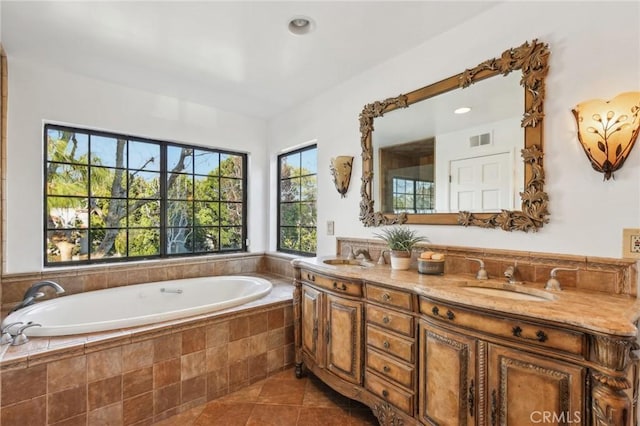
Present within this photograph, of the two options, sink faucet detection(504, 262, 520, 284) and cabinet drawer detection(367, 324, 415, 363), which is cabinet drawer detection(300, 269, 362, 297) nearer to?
cabinet drawer detection(367, 324, 415, 363)

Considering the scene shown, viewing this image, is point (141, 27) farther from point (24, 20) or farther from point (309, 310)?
point (309, 310)

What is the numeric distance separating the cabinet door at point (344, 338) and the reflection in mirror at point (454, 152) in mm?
816

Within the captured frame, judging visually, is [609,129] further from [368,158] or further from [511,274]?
[368,158]

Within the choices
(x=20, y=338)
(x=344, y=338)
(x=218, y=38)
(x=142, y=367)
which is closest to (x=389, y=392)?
(x=344, y=338)

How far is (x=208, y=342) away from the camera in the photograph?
209 centimetres

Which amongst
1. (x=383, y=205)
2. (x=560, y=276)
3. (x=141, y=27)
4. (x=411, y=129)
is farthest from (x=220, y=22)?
(x=560, y=276)

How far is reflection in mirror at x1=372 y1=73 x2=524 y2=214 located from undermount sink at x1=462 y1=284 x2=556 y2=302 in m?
0.44

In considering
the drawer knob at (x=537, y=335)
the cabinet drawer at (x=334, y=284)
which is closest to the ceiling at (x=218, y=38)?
the cabinet drawer at (x=334, y=284)

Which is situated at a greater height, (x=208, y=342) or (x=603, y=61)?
(x=603, y=61)

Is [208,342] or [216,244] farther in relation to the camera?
[216,244]

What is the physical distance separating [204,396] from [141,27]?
2436mm

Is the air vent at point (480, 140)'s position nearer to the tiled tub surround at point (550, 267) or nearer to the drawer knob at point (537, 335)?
the tiled tub surround at point (550, 267)

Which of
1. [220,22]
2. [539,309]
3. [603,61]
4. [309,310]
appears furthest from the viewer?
[309,310]

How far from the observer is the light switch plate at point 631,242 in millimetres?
1298
